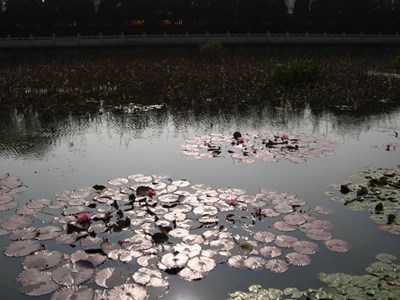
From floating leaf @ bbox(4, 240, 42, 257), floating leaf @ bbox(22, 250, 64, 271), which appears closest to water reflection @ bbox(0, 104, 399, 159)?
floating leaf @ bbox(4, 240, 42, 257)

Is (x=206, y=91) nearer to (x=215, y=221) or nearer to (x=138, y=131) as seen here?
(x=138, y=131)

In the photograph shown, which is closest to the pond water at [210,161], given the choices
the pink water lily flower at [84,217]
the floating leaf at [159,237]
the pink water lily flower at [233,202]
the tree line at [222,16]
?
the pink water lily flower at [233,202]

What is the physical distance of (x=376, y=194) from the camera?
20.1 ft

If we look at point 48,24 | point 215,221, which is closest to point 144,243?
point 215,221

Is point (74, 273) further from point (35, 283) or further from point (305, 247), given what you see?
point (305, 247)

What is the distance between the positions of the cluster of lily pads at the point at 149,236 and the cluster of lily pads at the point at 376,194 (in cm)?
67

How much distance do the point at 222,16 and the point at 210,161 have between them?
33.8 m

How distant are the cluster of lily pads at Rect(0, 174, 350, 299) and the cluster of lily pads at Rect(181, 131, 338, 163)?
1.73m

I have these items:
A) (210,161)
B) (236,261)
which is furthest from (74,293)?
(210,161)

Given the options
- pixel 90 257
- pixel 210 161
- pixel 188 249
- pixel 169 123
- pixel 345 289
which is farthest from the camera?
pixel 169 123

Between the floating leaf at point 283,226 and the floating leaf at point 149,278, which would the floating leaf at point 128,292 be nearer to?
the floating leaf at point 149,278

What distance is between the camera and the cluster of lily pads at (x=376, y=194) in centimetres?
540

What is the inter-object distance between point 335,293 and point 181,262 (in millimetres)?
1494

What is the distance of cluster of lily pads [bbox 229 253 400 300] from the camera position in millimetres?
3865
